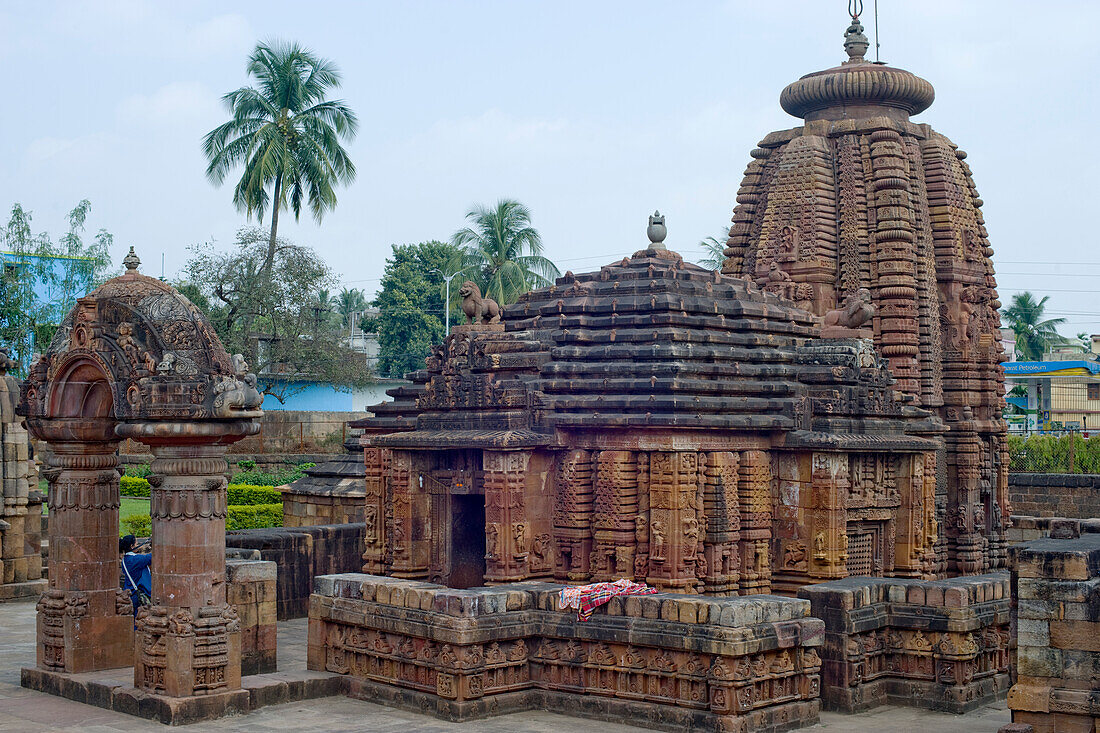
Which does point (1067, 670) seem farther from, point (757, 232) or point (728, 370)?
point (757, 232)

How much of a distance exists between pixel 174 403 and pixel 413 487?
4.23 meters

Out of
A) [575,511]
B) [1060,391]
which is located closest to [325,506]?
[575,511]

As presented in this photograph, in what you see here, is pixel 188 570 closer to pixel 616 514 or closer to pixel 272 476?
pixel 616 514

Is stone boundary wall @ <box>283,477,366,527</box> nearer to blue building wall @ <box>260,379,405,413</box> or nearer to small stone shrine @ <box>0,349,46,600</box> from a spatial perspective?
small stone shrine @ <box>0,349,46,600</box>

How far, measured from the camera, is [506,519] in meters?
13.4

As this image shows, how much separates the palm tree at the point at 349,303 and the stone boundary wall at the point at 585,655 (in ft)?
211

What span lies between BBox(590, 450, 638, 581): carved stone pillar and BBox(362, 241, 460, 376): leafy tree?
1479 inches

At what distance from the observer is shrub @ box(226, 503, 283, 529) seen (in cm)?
2584

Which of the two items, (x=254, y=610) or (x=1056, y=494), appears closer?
(x=254, y=610)

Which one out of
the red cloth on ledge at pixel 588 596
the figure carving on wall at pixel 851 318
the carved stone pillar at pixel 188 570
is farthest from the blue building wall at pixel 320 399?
the red cloth on ledge at pixel 588 596

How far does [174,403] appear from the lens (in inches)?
440

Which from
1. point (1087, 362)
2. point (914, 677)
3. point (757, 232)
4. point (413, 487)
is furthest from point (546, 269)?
point (914, 677)

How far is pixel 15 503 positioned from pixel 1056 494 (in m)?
20.1

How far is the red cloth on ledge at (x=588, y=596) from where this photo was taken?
37.6 ft
